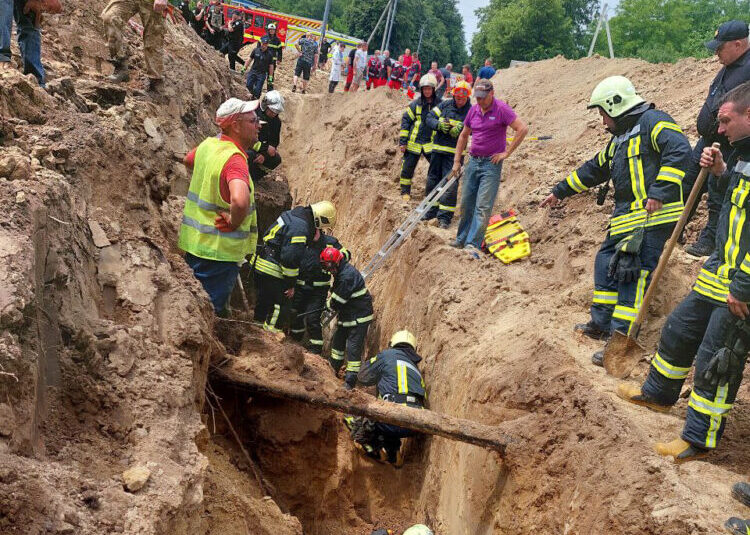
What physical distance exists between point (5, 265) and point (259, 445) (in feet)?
11.1

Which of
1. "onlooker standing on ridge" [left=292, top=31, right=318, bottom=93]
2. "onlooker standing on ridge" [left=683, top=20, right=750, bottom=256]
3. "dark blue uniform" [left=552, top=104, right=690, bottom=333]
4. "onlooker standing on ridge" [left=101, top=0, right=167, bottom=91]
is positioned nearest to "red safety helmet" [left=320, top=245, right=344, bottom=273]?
"dark blue uniform" [left=552, top=104, right=690, bottom=333]

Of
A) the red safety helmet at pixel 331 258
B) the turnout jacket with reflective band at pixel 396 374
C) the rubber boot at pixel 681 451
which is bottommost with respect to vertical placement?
the turnout jacket with reflective band at pixel 396 374

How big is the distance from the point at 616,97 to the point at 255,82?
1270 centimetres

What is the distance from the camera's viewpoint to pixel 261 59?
1593 cm

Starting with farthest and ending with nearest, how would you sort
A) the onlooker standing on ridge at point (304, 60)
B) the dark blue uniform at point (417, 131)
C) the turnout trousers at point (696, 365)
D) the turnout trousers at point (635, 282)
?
the onlooker standing on ridge at point (304, 60) → the dark blue uniform at point (417, 131) → the turnout trousers at point (635, 282) → the turnout trousers at point (696, 365)

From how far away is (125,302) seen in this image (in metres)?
3.79

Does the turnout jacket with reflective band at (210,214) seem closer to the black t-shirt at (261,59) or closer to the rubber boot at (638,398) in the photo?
the rubber boot at (638,398)

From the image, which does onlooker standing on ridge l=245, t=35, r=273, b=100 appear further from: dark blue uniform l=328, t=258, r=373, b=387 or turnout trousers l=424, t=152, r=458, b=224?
dark blue uniform l=328, t=258, r=373, b=387

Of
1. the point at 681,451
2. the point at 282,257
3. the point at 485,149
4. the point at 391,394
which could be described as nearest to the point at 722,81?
the point at 485,149

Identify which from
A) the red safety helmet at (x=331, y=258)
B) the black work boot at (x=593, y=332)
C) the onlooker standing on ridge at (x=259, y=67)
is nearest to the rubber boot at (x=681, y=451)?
the black work boot at (x=593, y=332)

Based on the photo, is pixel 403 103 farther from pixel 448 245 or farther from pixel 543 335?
pixel 543 335

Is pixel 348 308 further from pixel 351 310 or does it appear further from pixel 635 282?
pixel 635 282

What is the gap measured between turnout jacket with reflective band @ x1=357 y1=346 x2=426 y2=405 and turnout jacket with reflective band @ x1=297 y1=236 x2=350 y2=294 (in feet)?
5.03

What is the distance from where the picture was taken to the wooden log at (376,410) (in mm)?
4781
